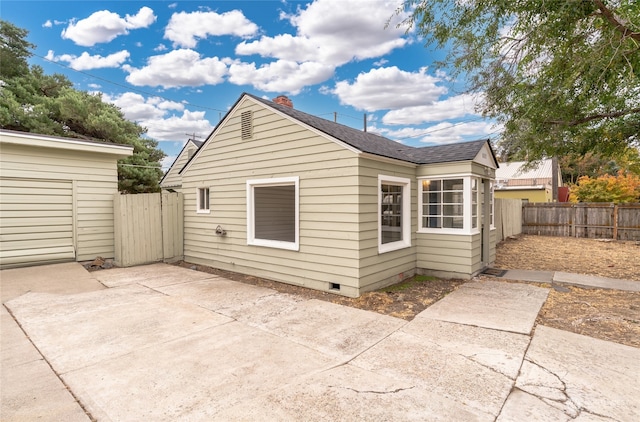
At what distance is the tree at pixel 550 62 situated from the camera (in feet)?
15.5

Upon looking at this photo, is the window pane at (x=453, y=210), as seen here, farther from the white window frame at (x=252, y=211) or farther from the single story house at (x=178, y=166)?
the single story house at (x=178, y=166)

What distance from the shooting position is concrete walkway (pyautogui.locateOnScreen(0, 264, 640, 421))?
234 centimetres

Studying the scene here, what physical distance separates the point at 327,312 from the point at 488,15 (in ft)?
19.6

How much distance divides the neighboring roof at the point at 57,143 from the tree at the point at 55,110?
907 centimetres

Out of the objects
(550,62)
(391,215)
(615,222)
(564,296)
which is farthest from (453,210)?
(615,222)

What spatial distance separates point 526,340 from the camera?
360cm

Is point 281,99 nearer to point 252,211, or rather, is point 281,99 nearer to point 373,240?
point 252,211

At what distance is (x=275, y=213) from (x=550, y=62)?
284 inches

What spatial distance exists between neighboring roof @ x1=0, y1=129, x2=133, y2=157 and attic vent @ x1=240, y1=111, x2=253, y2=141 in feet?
12.5

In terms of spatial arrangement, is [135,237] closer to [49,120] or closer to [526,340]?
[526,340]

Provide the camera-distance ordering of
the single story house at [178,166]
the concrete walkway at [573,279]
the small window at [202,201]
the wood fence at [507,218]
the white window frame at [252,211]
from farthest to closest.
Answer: the single story house at [178,166] < the wood fence at [507,218] < the small window at [202,201] < the white window frame at [252,211] < the concrete walkway at [573,279]

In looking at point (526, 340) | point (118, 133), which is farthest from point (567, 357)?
point (118, 133)

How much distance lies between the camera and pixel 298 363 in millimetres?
3059

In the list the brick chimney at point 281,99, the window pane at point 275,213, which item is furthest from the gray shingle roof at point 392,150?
the window pane at point 275,213
